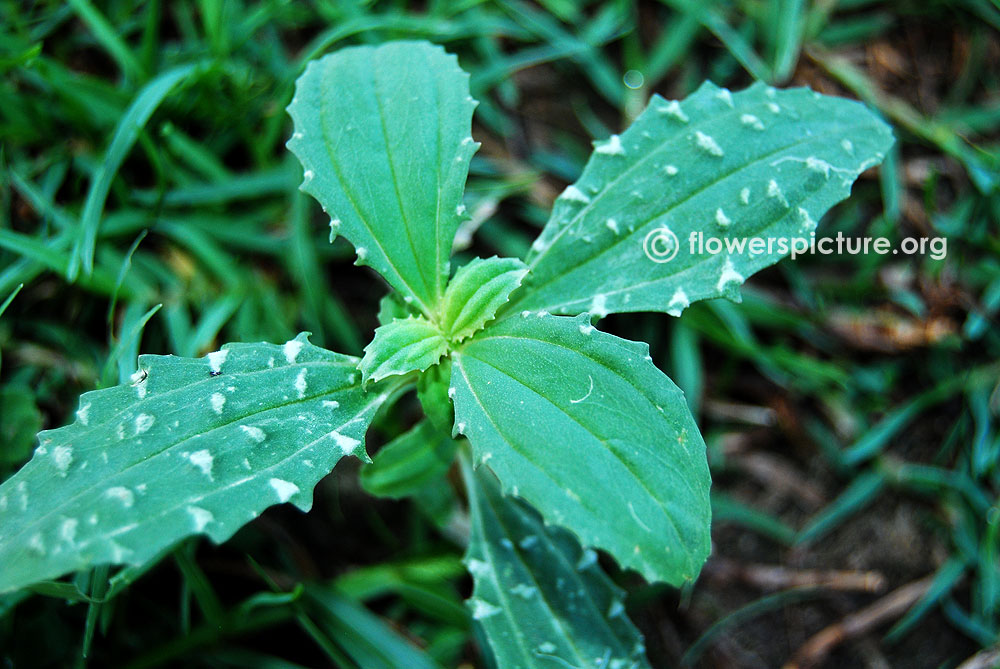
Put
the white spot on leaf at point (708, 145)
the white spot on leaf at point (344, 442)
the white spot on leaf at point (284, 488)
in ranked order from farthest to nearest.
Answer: the white spot on leaf at point (708, 145), the white spot on leaf at point (344, 442), the white spot on leaf at point (284, 488)

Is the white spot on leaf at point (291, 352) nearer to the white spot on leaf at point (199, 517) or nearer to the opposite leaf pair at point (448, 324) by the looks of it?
the opposite leaf pair at point (448, 324)

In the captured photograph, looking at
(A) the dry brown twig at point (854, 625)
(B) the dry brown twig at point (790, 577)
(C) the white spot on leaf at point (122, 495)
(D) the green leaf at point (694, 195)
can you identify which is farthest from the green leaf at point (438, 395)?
(A) the dry brown twig at point (854, 625)

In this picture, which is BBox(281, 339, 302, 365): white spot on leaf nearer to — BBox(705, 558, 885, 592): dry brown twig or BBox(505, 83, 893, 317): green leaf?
BBox(505, 83, 893, 317): green leaf

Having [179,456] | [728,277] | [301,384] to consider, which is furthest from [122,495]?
[728,277]

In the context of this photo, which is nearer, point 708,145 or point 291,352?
point 291,352

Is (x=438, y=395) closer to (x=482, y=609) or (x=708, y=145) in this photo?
(x=482, y=609)

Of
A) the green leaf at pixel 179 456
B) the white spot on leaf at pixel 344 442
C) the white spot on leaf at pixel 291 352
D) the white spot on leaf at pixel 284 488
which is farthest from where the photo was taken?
the white spot on leaf at pixel 291 352
